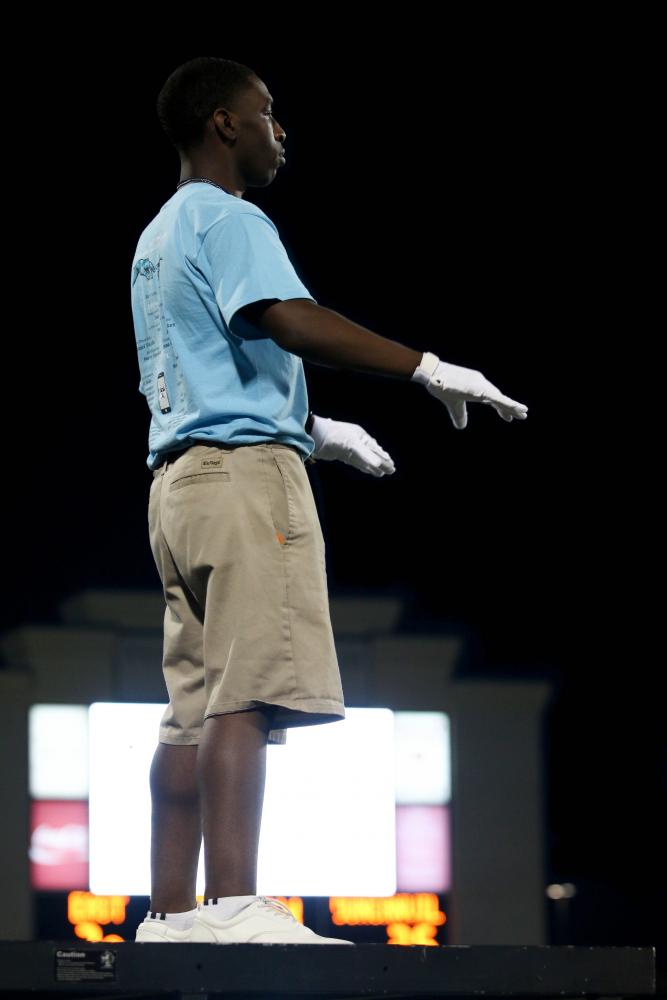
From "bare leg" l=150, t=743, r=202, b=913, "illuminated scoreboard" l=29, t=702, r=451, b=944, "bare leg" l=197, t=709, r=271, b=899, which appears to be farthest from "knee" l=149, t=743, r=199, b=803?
"illuminated scoreboard" l=29, t=702, r=451, b=944

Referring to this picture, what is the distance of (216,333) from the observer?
2.14 m

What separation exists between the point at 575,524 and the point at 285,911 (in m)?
11.7

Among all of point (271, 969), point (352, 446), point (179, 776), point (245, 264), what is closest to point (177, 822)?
point (179, 776)

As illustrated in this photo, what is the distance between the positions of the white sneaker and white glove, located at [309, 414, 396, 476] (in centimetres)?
68

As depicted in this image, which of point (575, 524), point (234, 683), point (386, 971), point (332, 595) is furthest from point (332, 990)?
point (575, 524)

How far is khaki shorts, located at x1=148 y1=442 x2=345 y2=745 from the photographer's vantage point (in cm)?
200

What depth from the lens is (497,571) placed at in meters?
14.4

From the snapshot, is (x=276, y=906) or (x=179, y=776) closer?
(x=276, y=906)

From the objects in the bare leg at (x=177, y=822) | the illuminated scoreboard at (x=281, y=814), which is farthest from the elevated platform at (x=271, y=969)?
the illuminated scoreboard at (x=281, y=814)

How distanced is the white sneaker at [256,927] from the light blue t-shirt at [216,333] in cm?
61

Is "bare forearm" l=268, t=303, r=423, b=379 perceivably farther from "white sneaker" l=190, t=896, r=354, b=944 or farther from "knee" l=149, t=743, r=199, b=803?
"white sneaker" l=190, t=896, r=354, b=944

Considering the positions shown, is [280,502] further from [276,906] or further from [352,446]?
[276,906]

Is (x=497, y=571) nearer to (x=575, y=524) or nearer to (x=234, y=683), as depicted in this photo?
(x=575, y=524)

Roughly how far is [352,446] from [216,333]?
318mm
